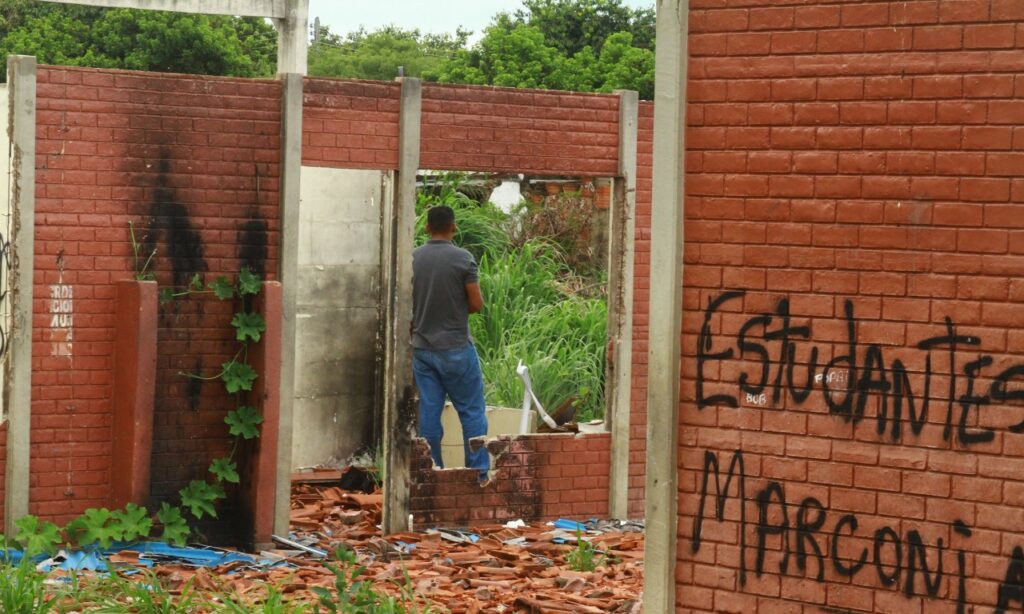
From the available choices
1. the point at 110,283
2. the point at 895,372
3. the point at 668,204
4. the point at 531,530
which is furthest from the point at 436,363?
the point at 895,372

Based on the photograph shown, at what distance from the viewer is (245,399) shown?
9.94 meters

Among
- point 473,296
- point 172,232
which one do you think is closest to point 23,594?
point 172,232

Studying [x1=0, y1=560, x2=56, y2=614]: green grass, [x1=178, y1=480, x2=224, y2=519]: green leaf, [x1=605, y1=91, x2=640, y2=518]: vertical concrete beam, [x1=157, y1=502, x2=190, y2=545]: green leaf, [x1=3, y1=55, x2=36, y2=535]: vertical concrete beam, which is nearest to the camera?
[x1=0, y1=560, x2=56, y2=614]: green grass

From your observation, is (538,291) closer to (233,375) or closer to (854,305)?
(233,375)

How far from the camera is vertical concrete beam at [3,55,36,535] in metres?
9.18

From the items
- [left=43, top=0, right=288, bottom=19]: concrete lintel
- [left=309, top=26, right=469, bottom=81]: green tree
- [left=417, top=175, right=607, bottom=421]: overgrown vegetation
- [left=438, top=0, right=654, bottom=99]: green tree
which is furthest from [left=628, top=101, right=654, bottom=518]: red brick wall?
[left=309, top=26, right=469, bottom=81]: green tree

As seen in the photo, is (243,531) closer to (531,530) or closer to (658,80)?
(531,530)

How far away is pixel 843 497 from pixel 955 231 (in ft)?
4.03

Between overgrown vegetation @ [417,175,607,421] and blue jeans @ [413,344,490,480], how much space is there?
229 cm

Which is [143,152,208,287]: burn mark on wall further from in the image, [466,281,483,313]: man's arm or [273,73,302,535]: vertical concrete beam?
[466,281,483,313]: man's arm

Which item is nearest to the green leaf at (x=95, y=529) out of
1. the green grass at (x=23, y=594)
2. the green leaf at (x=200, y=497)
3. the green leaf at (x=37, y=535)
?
the green leaf at (x=37, y=535)

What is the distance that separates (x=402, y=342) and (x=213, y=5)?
753cm

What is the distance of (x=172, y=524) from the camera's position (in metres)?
9.55

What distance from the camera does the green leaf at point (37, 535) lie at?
898cm
